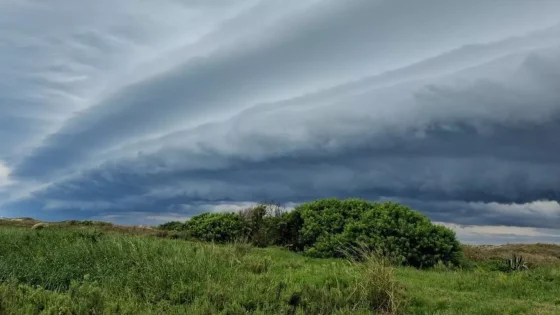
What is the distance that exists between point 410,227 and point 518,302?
230 inches

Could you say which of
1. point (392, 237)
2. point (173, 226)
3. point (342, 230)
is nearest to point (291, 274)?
point (392, 237)

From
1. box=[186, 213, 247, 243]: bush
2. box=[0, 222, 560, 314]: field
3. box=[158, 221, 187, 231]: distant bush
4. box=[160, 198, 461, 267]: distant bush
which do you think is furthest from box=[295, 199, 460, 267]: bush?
box=[158, 221, 187, 231]: distant bush

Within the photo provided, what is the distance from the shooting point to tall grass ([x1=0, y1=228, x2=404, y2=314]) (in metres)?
9.16

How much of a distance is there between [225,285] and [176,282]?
103cm

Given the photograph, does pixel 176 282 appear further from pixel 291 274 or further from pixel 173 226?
pixel 173 226

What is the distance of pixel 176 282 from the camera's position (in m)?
10.9

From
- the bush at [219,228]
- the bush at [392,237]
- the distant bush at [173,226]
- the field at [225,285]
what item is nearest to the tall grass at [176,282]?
the field at [225,285]

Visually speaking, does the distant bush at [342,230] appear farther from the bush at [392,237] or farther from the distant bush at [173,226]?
the distant bush at [173,226]

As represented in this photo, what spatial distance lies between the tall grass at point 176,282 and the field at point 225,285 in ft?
0.07

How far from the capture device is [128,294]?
10.2 metres

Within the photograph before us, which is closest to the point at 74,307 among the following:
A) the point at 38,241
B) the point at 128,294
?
the point at 128,294

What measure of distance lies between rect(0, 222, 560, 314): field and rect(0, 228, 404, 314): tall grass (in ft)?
0.07

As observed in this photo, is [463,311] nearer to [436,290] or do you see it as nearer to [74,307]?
[436,290]

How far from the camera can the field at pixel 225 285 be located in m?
9.30
